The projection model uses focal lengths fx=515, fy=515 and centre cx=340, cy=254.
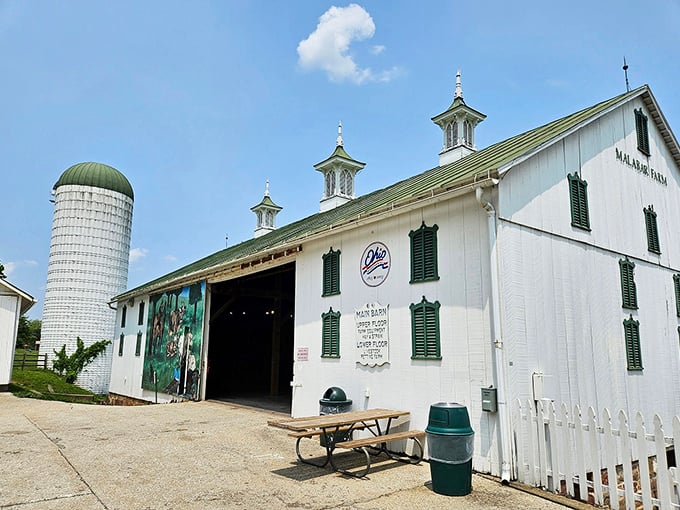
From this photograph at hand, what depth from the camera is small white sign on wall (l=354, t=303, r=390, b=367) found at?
28.9ft

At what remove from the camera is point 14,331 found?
18.3m

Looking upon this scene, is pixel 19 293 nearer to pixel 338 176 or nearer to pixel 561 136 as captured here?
pixel 338 176

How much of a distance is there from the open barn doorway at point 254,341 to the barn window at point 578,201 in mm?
11882

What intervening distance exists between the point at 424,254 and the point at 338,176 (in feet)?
44.2

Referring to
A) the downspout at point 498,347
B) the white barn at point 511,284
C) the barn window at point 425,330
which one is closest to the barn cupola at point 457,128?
the white barn at point 511,284

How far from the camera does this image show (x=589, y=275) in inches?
338

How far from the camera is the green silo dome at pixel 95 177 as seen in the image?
31297mm

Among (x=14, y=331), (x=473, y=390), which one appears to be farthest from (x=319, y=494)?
(x=14, y=331)

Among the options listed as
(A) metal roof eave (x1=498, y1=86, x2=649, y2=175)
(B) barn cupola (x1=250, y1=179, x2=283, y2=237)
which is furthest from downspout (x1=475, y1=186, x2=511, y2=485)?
(B) barn cupola (x1=250, y1=179, x2=283, y2=237)

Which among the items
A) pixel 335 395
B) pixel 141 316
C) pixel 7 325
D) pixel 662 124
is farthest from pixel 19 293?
pixel 662 124

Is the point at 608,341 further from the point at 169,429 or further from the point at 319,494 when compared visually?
the point at 169,429

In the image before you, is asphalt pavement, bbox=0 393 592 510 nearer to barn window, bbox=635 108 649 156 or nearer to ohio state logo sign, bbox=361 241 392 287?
ohio state logo sign, bbox=361 241 392 287

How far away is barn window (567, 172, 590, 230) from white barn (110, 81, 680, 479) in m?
0.03

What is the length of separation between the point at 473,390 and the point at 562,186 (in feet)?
12.4
